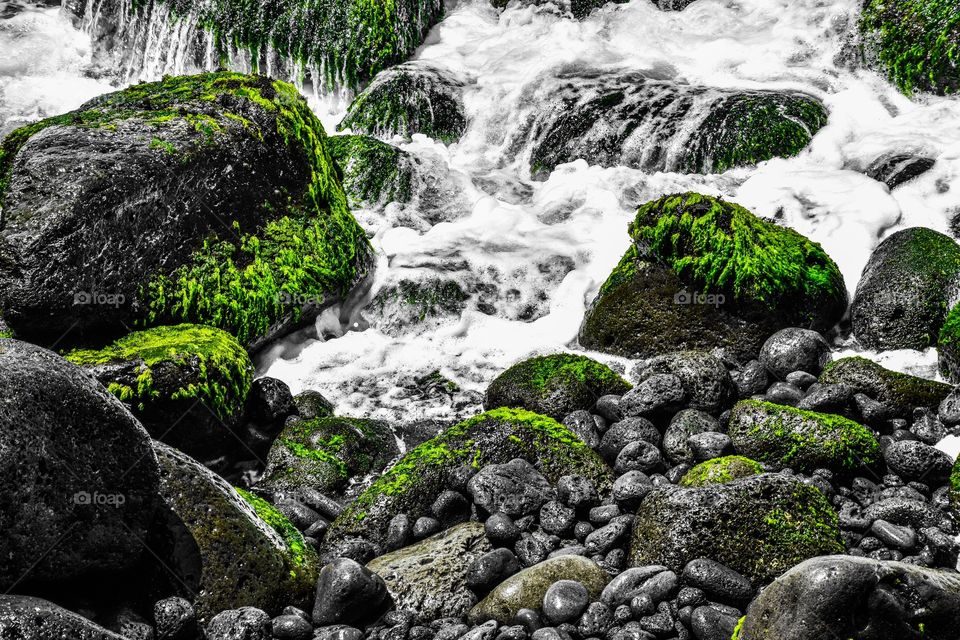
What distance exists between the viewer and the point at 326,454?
20.2 ft

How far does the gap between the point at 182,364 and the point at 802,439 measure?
14.4 feet

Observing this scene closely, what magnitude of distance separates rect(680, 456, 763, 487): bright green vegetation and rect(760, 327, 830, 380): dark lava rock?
194 cm

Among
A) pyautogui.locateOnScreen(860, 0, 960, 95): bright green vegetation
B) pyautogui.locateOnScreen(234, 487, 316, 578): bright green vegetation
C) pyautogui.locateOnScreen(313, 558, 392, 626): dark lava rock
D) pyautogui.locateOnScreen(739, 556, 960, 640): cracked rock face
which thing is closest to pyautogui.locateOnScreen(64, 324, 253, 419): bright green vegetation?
pyautogui.locateOnScreen(234, 487, 316, 578): bright green vegetation

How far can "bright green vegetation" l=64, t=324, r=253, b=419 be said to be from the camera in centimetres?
589

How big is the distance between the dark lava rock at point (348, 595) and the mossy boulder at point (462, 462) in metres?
0.70

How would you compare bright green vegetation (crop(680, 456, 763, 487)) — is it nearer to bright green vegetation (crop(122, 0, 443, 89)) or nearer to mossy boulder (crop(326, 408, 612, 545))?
mossy boulder (crop(326, 408, 612, 545))

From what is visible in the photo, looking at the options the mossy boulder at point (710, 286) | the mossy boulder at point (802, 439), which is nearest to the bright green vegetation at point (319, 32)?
the mossy boulder at point (710, 286)

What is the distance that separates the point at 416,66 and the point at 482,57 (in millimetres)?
1505

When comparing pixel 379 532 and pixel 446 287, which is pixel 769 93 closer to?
pixel 446 287

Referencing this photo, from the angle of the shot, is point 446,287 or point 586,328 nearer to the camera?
point 586,328

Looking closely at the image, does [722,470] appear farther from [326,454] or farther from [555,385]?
[326,454]

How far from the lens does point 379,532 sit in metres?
4.96

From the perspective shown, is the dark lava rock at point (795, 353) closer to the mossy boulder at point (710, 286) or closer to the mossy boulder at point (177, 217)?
the mossy boulder at point (710, 286)

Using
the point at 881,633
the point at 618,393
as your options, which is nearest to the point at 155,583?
the point at 881,633
